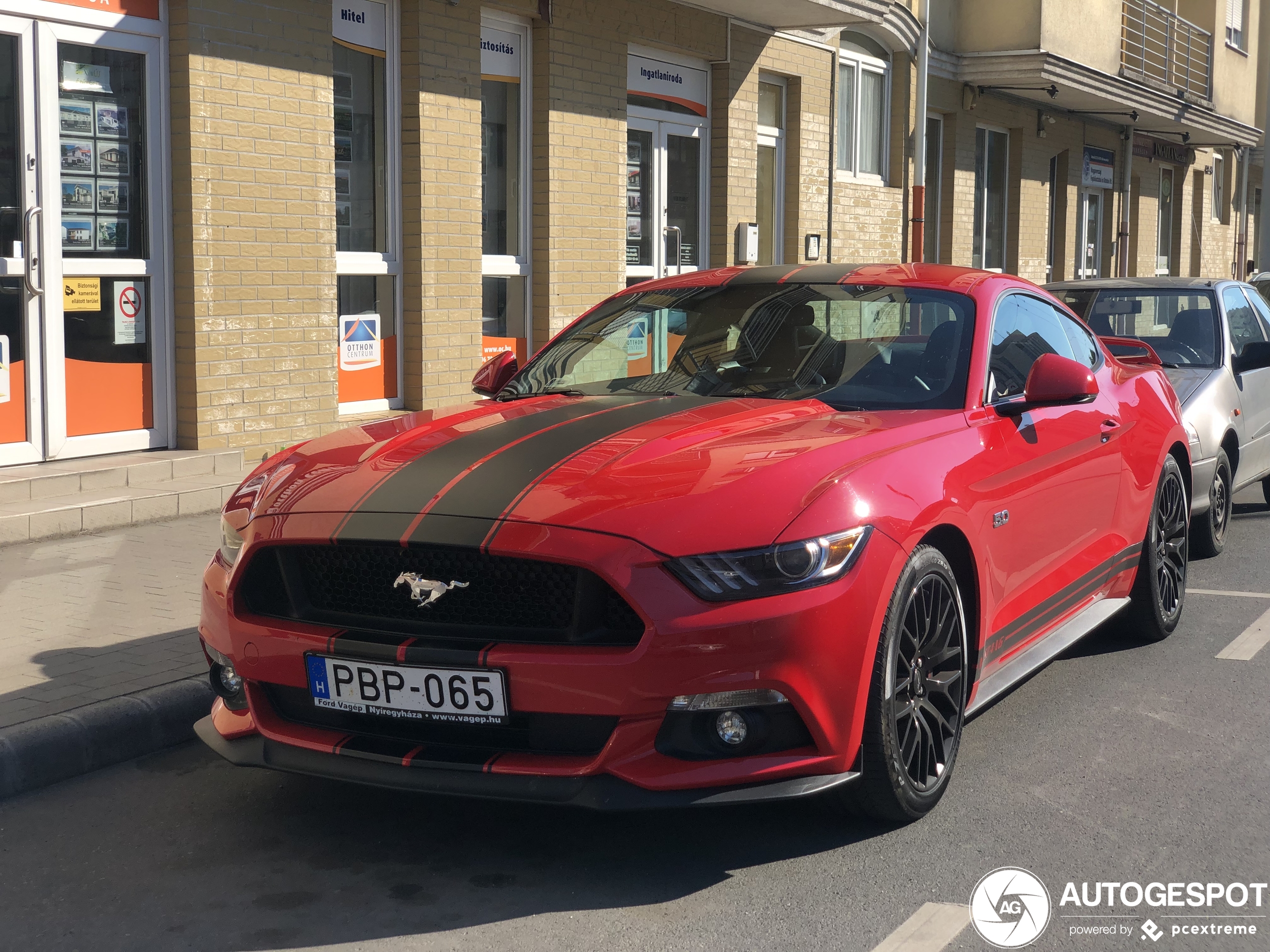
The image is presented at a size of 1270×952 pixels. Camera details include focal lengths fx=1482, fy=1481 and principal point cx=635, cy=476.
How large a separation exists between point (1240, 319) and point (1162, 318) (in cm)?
55

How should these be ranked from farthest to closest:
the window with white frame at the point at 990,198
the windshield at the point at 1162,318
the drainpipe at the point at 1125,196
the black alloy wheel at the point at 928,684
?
the drainpipe at the point at 1125,196, the window with white frame at the point at 990,198, the windshield at the point at 1162,318, the black alloy wheel at the point at 928,684

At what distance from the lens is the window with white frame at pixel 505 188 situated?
11.7 metres

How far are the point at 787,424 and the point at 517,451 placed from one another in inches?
30.9

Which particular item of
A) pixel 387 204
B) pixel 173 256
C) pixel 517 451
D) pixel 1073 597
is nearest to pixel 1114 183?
pixel 387 204

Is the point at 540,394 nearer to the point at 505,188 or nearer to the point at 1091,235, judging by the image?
the point at 505,188

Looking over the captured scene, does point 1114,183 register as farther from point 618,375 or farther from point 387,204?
point 618,375

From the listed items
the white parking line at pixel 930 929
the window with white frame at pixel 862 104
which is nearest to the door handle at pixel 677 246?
the window with white frame at pixel 862 104

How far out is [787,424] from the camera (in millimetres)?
4211

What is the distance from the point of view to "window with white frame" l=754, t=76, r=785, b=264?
51.7 feet

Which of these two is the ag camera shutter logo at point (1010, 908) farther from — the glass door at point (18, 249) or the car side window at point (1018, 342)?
the glass door at point (18, 249)

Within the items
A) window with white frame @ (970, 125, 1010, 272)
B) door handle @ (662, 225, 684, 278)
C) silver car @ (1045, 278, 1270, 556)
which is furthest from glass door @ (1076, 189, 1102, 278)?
silver car @ (1045, 278, 1270, 556)

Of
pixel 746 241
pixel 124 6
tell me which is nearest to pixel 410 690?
pixel 124 6

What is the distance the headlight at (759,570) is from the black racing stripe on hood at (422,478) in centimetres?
72

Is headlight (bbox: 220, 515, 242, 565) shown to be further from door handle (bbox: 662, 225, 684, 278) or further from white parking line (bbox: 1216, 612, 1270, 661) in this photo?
door handle (bbox: 662, 225, 684, 278)
